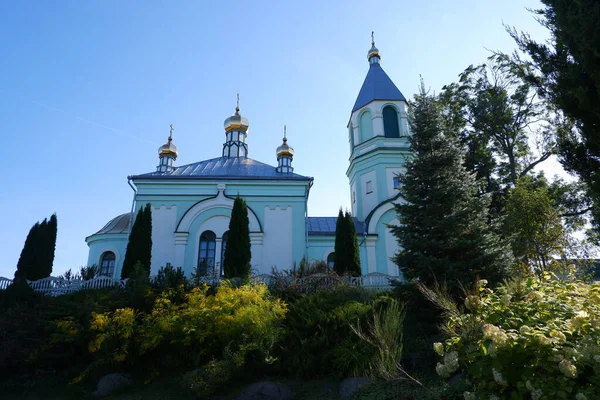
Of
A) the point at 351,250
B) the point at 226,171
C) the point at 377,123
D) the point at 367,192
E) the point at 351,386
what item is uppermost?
the point at 377,123

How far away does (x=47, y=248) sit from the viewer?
1595 cm

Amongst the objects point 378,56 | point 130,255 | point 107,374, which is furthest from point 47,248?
point 378,56

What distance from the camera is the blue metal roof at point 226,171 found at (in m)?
18.9

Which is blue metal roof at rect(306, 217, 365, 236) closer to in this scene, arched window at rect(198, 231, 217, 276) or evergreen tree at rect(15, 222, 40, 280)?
arched window at rect(198, 231, 217, 276)

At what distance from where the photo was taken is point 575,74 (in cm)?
739

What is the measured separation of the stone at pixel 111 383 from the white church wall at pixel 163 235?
30.8 ft

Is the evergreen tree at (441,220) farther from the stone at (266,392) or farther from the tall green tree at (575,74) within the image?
the stone at (266,392)

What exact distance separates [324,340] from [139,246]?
10230mm

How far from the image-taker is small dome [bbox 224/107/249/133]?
23.7 metres

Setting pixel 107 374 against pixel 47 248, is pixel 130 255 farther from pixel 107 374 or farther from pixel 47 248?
pixel 107 374

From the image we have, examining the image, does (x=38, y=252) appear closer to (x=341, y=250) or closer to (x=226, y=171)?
(x=226, y=171)

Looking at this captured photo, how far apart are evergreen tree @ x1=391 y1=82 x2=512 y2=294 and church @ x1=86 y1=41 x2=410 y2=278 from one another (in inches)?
234

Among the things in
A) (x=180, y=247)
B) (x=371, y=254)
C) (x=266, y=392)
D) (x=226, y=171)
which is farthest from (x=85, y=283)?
(x=371, y=254)

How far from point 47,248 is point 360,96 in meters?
16.8
